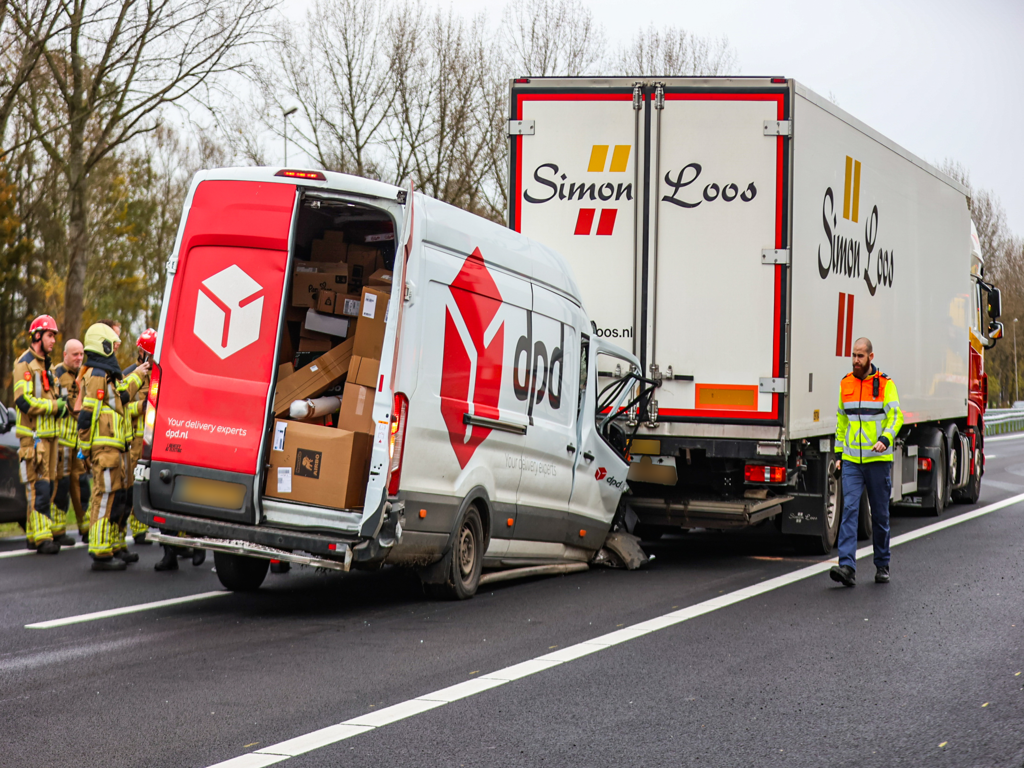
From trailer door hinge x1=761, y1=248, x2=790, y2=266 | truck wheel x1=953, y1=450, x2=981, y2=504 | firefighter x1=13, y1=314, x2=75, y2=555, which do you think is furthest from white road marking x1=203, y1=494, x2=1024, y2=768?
truck wheel x1=953, y1=450, x2=981, y2=504

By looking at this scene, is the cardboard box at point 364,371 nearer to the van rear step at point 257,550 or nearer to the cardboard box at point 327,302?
the cardboard box at point 327,302

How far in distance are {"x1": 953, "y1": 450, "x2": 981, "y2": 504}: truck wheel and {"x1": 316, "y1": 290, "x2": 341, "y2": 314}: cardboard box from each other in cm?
1188

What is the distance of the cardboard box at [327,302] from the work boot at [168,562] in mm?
2797

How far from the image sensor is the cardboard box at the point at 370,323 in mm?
8086

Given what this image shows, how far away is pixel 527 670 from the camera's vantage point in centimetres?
632

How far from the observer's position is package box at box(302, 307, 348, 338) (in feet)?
28.0

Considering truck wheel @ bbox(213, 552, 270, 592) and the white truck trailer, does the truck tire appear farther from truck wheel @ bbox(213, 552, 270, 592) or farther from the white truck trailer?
truck wheel @ bbox(213, 552, 270, 592)

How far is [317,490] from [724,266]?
4.36 metres

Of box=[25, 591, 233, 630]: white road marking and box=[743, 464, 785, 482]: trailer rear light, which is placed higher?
box=[743, 464, 785, 482]: trailer rear light

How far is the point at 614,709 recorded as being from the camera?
217 inches

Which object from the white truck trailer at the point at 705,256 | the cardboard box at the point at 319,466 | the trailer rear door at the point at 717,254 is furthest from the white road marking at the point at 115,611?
the trailer rear door at the point at 717,254

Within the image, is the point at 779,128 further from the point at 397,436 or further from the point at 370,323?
the point at 397,436

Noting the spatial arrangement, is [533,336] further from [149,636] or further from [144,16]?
[144,16]

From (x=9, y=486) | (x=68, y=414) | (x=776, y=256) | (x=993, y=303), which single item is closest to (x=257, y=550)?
(x=68, y=414)
